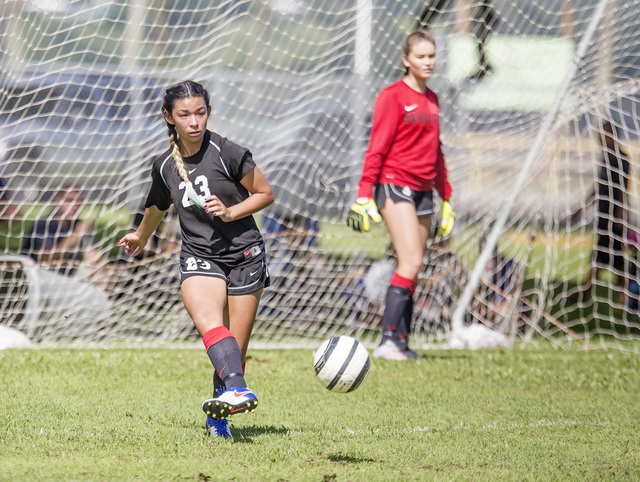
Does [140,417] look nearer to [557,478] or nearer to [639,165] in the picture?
[557,478]

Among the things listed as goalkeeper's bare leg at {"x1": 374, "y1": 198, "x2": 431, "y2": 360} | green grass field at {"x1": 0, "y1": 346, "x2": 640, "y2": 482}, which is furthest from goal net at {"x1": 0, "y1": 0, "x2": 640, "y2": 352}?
goalkeeper's bare leg at {"x1": 374, "y1": 198, "x2": 431, "y2": 360}

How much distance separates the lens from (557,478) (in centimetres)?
305

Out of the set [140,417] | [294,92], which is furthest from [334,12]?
[140,417]

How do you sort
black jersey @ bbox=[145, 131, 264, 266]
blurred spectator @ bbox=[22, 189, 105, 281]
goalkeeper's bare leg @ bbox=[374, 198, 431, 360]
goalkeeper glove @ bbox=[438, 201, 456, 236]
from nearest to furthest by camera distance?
black jersey @ bbox=[145, 131, 264, 266]
goalkeeper's bare leg @ bbox=[374, 198, 431, 360]
goalkeeper glove @ bbox=[438, 201, 456, 236]
blurred spectator @ bbox=[22, 189, 105, 281]

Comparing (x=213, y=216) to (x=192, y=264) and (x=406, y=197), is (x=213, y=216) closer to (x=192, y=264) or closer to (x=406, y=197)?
(x=192, y=264)

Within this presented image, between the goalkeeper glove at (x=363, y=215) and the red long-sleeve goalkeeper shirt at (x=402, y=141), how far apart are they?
0.20ft

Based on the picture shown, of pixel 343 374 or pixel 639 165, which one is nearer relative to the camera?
pixel 343 374

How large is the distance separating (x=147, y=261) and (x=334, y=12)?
9.19ft

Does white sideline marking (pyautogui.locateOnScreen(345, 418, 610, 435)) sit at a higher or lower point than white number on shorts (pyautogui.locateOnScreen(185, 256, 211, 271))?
lower

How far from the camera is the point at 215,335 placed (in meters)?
3.38

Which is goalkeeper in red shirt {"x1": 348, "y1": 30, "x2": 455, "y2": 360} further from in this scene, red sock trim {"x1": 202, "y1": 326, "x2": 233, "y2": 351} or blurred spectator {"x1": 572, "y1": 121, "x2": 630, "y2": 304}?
red sock trim {"x1": 202, "y1": 326, "x2": 233, "y2": 351}

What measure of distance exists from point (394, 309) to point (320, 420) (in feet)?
6.17

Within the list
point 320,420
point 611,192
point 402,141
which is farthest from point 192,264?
point 611,192

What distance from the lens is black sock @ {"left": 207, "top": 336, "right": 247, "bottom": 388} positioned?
10.7 feet
